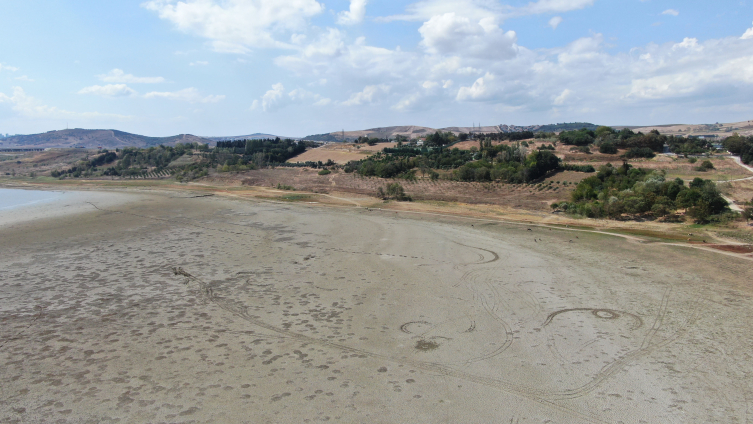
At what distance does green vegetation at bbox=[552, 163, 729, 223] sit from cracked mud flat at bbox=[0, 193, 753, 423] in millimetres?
7984

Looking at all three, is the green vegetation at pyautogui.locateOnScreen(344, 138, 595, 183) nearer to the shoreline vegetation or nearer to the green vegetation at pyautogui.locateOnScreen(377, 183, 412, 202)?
the shoreline vegetation

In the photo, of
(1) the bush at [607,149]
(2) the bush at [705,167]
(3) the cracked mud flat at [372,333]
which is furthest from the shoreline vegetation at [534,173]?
(3) the cracked mud flat at [372,333]

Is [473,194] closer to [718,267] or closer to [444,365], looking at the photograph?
[718,267]

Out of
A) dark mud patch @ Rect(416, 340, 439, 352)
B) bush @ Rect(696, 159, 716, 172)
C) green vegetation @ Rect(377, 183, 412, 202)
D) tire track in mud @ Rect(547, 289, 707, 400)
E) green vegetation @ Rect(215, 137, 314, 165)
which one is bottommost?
tire track in mud @ Rect(547, 289, 707, 400)

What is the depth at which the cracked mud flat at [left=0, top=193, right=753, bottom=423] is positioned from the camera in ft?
22.0

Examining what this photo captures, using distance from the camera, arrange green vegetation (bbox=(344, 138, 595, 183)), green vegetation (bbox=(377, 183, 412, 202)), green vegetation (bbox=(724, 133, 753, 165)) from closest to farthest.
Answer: green vegetation (bbox=(377, 183, 412, 202)) → green vegetation (bbox=(344, 138, 595, 183)) → green vegetation (bbox=(724, 133, 753, 165))

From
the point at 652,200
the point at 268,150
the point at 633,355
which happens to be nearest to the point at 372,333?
the point at 633,355

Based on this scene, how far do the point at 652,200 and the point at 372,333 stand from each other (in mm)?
22893

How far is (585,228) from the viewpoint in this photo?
2333 cm

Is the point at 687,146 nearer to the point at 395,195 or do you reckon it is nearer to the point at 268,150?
the point at 395,195

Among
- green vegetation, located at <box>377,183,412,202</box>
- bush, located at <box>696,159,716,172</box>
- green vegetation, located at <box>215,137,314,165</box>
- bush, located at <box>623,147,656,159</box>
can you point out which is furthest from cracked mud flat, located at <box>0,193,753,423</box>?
green vegetation, located at <box>215,137,314,165</box>

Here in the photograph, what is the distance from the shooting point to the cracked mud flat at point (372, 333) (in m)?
6.69

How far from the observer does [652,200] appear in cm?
2527

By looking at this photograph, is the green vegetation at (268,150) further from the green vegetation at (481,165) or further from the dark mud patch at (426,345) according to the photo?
the dark mud patch at (426,345)
